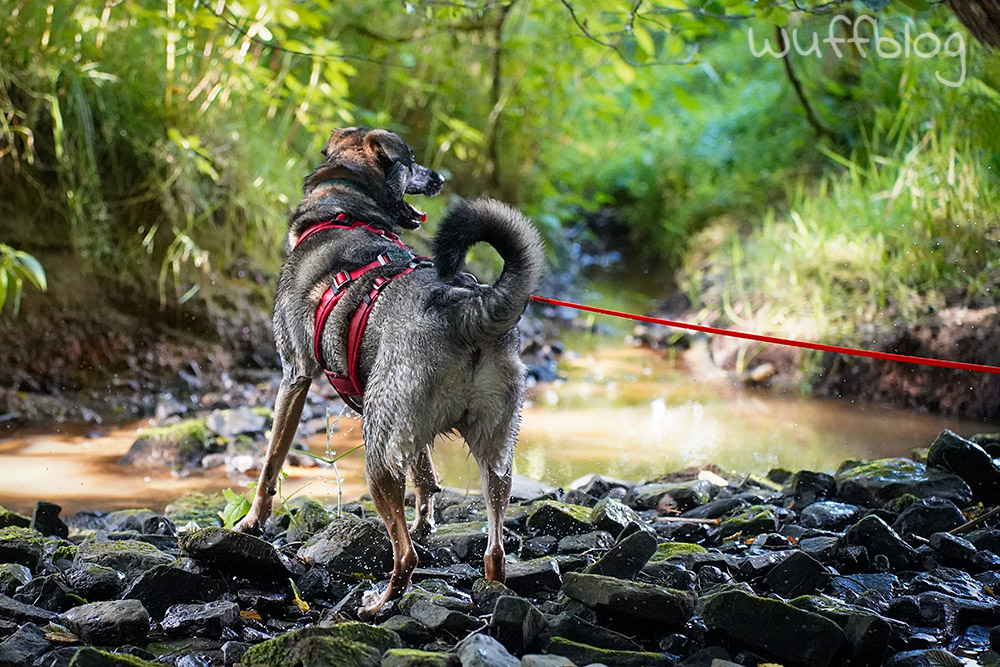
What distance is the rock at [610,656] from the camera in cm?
268

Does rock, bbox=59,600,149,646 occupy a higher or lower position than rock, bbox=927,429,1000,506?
lower

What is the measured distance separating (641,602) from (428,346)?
110 centimetres

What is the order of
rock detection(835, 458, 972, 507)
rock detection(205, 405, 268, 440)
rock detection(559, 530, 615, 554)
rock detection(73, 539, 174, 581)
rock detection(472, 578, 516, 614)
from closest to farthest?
rock detection(472, 578, 516, 614) < rock detection(73, 539, 174, 581) < rock detection(559, 530, 615, 554) < rock detection(835, 458, 972, 507) < rock detection(205, 405, 268, 440)

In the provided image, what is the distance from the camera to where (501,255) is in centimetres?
295

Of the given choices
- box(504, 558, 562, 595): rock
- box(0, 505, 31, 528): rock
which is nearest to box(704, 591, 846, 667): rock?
box(504, 558, 562, 595): rock

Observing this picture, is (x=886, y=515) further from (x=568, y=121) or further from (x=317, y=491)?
(x=568, y=121)

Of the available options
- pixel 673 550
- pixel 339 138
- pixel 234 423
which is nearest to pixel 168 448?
pixel 234 423

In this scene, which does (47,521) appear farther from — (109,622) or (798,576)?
(798,576)

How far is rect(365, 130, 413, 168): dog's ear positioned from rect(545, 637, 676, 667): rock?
94.6 inches

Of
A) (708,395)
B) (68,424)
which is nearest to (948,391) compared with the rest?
(708,395)

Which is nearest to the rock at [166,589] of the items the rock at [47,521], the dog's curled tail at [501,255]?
the rock at [47,521]

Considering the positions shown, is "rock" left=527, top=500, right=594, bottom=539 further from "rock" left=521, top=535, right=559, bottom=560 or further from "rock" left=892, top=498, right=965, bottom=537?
"rock" left=892, top=498, right=965, bottom=537

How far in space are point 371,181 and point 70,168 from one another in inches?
147

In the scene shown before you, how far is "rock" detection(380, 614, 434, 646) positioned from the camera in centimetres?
288
